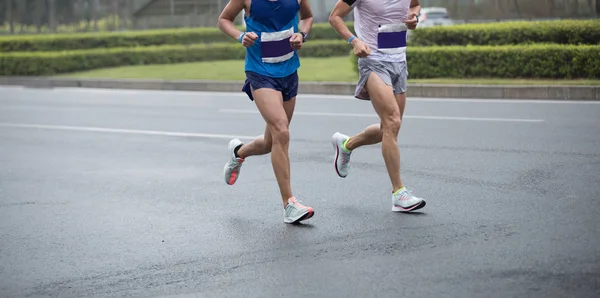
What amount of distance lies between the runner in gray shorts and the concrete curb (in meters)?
7.76

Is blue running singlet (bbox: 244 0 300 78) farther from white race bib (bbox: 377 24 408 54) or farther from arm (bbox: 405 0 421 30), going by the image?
arm (bbox: 405 0 421 30)

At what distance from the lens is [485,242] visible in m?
5.83

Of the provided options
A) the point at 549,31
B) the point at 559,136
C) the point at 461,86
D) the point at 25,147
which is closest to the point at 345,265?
the point at 559,136

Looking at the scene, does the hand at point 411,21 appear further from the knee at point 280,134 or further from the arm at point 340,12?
the knee at point 280,134

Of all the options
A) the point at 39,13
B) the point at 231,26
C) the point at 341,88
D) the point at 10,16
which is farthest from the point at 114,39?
the point at 231,26

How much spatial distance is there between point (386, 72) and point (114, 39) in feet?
65.8

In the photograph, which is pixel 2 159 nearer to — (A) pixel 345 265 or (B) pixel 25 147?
(B) pixel 25 147

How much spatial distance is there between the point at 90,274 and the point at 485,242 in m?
2.16

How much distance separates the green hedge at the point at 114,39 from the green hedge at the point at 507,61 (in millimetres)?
10968

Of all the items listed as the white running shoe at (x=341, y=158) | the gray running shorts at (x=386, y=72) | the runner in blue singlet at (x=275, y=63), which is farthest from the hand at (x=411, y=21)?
the white running shoe at (x=341, y=158)

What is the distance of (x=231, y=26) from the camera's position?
6.95 meters

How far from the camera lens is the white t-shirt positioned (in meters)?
7.19

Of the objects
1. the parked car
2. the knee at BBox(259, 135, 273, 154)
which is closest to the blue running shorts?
the knee at BBox(259, 135, 273, 154)

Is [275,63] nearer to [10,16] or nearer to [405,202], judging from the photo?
[405,202]
